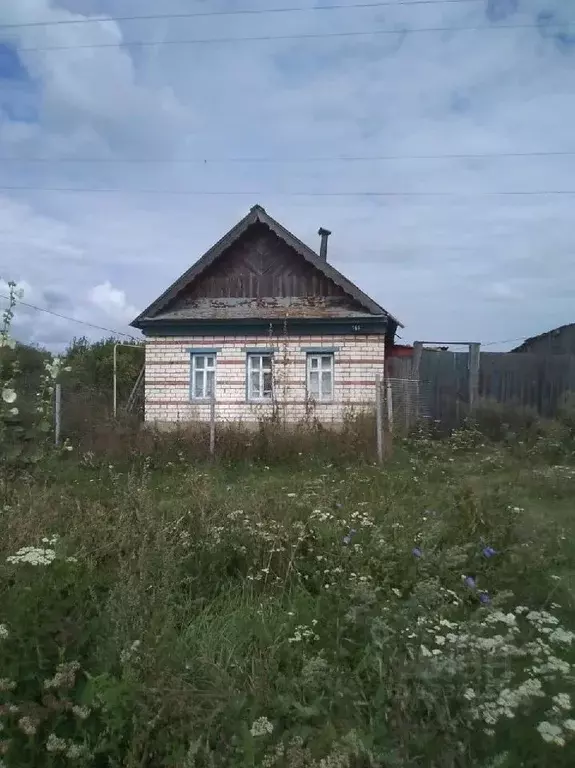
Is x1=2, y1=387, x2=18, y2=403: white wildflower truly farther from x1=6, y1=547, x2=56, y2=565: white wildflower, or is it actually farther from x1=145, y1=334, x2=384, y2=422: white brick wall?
x1=145, y1=334, x2=384, y2=422: white brick wall

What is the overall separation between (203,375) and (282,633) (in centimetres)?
1255

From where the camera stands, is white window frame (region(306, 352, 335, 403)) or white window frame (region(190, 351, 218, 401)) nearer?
white window frame (region(306, 352, 335, 403))

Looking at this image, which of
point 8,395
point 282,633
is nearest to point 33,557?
point 282,633

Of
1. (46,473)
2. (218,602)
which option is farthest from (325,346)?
(218,602)

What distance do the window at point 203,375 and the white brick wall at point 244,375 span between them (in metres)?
0.17

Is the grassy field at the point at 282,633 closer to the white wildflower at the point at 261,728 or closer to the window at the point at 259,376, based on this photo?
the white wildflower at the point at 261,728

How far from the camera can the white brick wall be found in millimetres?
14852

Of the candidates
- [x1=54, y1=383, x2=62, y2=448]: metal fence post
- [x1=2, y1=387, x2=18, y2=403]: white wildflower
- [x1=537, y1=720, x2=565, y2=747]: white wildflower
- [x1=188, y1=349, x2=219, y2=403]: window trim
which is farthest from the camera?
[x1=188, y1=349, x2=219, y2=403]: window trim

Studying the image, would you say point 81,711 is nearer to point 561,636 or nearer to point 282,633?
point 282,633

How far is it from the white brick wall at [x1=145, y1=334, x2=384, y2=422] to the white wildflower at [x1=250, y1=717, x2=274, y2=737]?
1204 cm

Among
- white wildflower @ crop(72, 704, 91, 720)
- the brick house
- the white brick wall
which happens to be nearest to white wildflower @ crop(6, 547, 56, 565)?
white wildflower @ crop(72, 704, 91, 720)

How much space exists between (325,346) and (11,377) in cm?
1063

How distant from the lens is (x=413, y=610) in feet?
9.15

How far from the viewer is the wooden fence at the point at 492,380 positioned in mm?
14211
